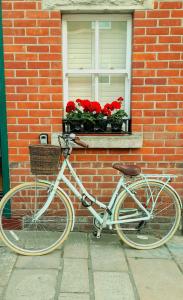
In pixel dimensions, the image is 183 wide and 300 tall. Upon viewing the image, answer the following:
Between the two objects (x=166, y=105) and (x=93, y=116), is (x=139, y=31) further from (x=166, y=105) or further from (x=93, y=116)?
(x=93, y=116)

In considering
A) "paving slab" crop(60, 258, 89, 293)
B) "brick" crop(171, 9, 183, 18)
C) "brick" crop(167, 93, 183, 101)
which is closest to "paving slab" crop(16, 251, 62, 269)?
"paving slab" crop(60, 258, 89, 293)

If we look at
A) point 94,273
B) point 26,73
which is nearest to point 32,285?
point 94,273

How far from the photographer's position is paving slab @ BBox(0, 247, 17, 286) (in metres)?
2.95

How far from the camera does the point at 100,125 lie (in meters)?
3.80

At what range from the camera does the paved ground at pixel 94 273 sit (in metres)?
2.75

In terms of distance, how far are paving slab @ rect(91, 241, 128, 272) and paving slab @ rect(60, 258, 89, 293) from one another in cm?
12

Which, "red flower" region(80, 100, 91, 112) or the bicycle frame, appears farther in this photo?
"red flower" region(80, 100, 91, 112)

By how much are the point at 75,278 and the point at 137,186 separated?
45.7 inches

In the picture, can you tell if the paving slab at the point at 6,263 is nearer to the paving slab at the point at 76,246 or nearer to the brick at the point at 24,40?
the paving slab at the point at 76,246

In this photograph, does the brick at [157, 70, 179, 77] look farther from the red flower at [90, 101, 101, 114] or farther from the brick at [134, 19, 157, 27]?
the red flower at [90, 101, 101, 114]

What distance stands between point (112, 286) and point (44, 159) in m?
1.36

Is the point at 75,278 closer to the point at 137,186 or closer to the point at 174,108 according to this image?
the point at 137,186

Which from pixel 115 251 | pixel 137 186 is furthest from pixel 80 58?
pixel 115 251

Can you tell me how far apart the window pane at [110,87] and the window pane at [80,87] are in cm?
13
